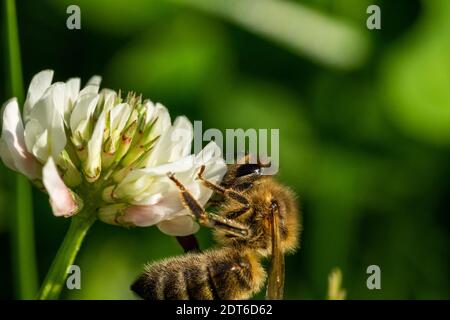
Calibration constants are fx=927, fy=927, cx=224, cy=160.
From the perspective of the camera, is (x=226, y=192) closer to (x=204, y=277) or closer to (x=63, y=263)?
(x=204, y=277)

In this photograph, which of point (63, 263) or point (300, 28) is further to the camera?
point (300, 28)

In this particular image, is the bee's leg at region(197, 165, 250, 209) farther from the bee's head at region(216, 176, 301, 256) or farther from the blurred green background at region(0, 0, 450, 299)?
the blurred green background at region(0, 0, 450, 299)

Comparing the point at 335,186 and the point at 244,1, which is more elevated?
the point at 244,1

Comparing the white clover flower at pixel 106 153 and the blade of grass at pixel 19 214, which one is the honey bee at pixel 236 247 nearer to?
the white clover flower at pixel 106 153

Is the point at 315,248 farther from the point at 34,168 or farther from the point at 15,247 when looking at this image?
the point at 34,168

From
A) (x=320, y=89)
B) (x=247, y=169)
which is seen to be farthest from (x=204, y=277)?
(x=320, y=89)

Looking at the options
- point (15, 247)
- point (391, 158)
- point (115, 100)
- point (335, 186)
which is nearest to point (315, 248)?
point (335, 186)

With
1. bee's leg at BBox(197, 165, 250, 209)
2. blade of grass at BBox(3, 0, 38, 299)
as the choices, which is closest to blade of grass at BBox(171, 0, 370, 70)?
blade of grass at BBox(3, 0, 38, 299)
